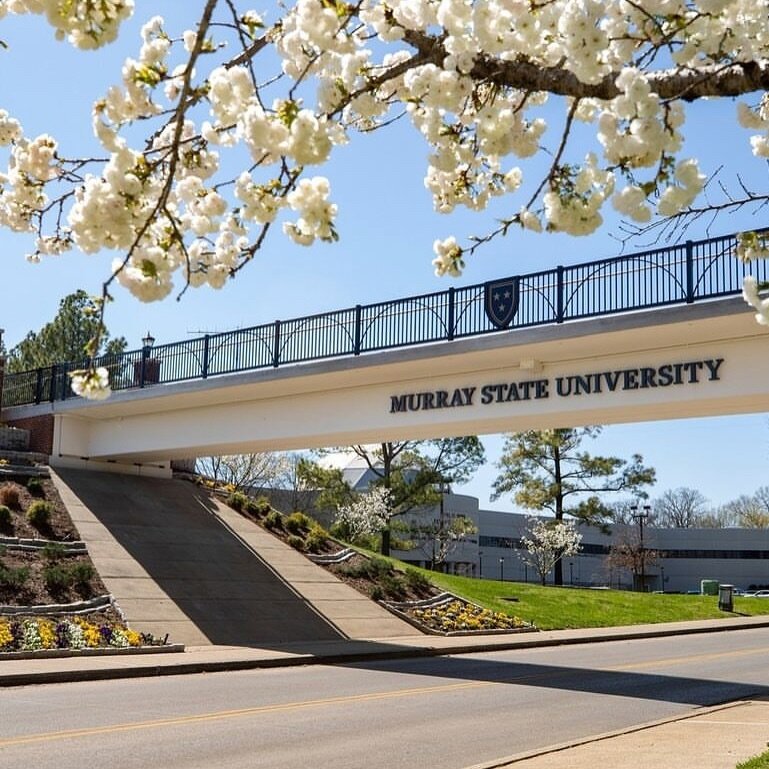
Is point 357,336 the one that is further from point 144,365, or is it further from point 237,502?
point 237,502

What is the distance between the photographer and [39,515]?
27.1 m

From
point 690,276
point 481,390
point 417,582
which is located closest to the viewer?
point 690,276

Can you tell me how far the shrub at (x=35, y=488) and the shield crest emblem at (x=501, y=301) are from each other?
576 inches

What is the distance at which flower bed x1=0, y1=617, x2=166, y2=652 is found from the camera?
19312 millimetres

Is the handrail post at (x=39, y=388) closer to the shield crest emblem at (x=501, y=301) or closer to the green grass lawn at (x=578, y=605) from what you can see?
the green grass lawn at (x=578, y=605)

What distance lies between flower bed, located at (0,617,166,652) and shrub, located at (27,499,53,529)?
5.78 m

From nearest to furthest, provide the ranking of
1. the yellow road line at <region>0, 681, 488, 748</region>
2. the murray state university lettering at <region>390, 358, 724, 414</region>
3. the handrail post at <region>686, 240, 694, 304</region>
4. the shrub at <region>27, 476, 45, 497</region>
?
the yellow road line at <region>0, 681, 488, 748</region>
the handrail post at <region>686, 240, 694, 304</region>
the murray state university lettering at <region>390, 358, 724, 414</region>
the shrub at <region>27, 476, 45, 497</region>

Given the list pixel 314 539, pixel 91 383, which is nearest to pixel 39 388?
pixel 314 539

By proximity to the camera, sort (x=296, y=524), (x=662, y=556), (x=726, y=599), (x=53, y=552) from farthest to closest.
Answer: (x=662, y=556) → (x=726, y=599) → (x=296, y=524) → (x=53, y=552)

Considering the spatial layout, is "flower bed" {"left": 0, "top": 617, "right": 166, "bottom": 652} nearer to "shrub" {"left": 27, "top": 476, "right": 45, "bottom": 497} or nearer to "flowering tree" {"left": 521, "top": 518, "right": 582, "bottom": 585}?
"shrub" {"left": 27, "top": 476, "right": 45, "bottom": 497}

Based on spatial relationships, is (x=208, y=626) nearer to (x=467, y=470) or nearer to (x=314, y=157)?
(x=314, y=157)

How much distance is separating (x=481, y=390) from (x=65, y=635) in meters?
9.57

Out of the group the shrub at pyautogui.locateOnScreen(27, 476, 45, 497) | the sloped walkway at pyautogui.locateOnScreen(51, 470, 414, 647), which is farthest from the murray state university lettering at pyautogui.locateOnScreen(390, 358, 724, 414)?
the shrub at pyautogui.locateOnScreen(27, 476, 45, 497)

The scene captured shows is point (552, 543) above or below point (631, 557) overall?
above
